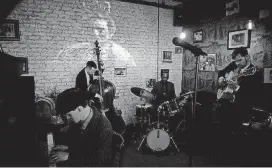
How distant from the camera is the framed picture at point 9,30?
160 inches

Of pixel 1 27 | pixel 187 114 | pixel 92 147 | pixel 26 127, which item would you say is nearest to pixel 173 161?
pixel 187 114

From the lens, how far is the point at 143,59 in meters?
6.02

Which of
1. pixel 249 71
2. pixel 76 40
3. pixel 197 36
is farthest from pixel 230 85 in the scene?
pixel 76 40

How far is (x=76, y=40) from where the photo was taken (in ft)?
16.1

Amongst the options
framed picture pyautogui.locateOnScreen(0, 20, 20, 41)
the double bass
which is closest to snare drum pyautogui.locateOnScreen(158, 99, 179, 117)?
the double bass

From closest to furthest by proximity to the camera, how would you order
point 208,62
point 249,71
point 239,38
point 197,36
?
1. point 249,71
2. point 239,38
3. point 208,62
4. point 197,36

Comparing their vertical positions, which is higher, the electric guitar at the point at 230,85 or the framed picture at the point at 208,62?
the framed picture at the point at 208,62

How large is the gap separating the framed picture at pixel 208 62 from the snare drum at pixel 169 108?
2373mm

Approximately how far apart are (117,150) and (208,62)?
15.2 ft

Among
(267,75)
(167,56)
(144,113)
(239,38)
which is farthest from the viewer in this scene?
(167,56)

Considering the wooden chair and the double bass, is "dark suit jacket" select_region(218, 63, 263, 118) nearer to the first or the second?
the double bass

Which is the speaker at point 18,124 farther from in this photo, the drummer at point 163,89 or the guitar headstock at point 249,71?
the drummer at point 163,89

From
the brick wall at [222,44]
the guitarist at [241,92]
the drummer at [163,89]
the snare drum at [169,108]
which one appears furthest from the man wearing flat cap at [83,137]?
the brick wall at [222,44]

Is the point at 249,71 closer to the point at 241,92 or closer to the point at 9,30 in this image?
the point at 241,92
